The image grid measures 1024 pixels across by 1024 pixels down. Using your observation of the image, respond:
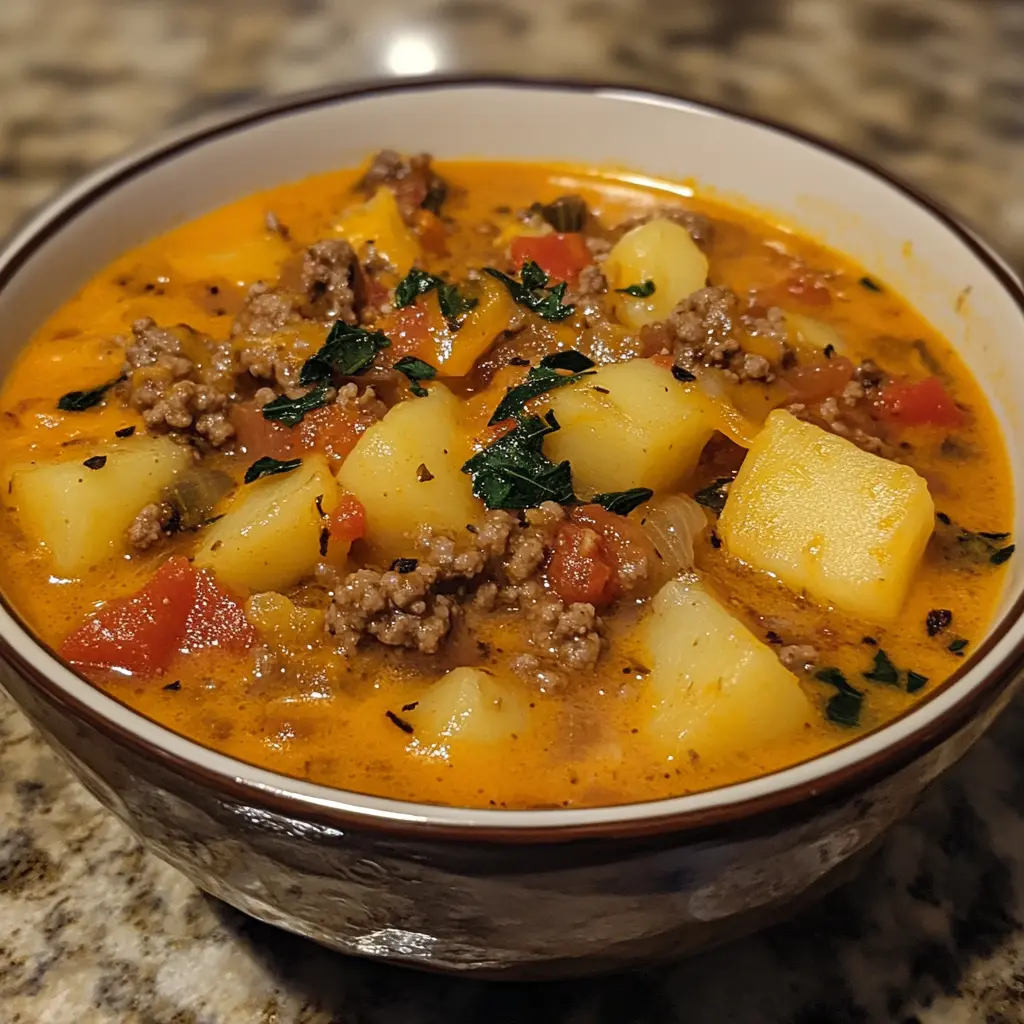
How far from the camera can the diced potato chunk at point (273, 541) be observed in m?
2.20

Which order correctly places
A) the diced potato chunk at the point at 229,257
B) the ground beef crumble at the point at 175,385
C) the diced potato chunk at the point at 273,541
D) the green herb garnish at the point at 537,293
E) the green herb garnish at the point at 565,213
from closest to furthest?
1. the diced potato chunk at the point at 273,541
2. the ground beef crumble at the point at 175,385
3. the green herb garnish at the point at 537,293
4. the diced potato chunk at the point at 229,257
5. the green herb garnish at the point at 565,213

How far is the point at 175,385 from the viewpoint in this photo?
2586 mm

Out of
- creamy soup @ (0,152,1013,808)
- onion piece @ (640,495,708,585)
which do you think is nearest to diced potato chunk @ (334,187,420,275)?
creamy soup @ (0,152,1013,808)

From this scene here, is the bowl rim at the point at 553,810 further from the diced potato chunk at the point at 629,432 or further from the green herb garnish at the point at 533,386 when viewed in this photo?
the green herb garnish at the point at 533,386

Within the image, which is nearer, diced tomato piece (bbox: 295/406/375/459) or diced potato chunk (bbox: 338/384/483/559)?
diced potato chunk (bbox: 338/384/483/559)

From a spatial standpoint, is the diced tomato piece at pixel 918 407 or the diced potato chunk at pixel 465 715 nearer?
the diced potato chunk at pixel 465 715

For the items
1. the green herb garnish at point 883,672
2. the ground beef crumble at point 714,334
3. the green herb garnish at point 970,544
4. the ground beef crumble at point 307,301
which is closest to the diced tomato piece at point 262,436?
the ground beef crumble at point 307,301

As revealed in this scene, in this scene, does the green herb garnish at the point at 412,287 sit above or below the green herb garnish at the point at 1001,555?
above

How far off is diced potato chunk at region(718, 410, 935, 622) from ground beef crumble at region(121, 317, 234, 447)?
3.72 feet

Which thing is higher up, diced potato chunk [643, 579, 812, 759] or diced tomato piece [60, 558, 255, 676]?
diced potato chunk [643, 579, 812, 759]

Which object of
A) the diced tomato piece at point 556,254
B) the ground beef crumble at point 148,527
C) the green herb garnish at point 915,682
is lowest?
the ground beef crumble at point 148,527

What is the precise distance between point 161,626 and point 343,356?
75 cm

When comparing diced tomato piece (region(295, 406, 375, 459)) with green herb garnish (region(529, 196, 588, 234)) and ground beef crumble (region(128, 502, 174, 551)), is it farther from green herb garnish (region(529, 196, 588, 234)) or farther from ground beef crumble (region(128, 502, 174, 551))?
green herb garnish (region(529, 196, 588, 234))

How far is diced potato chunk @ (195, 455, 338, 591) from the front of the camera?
7.23ft
